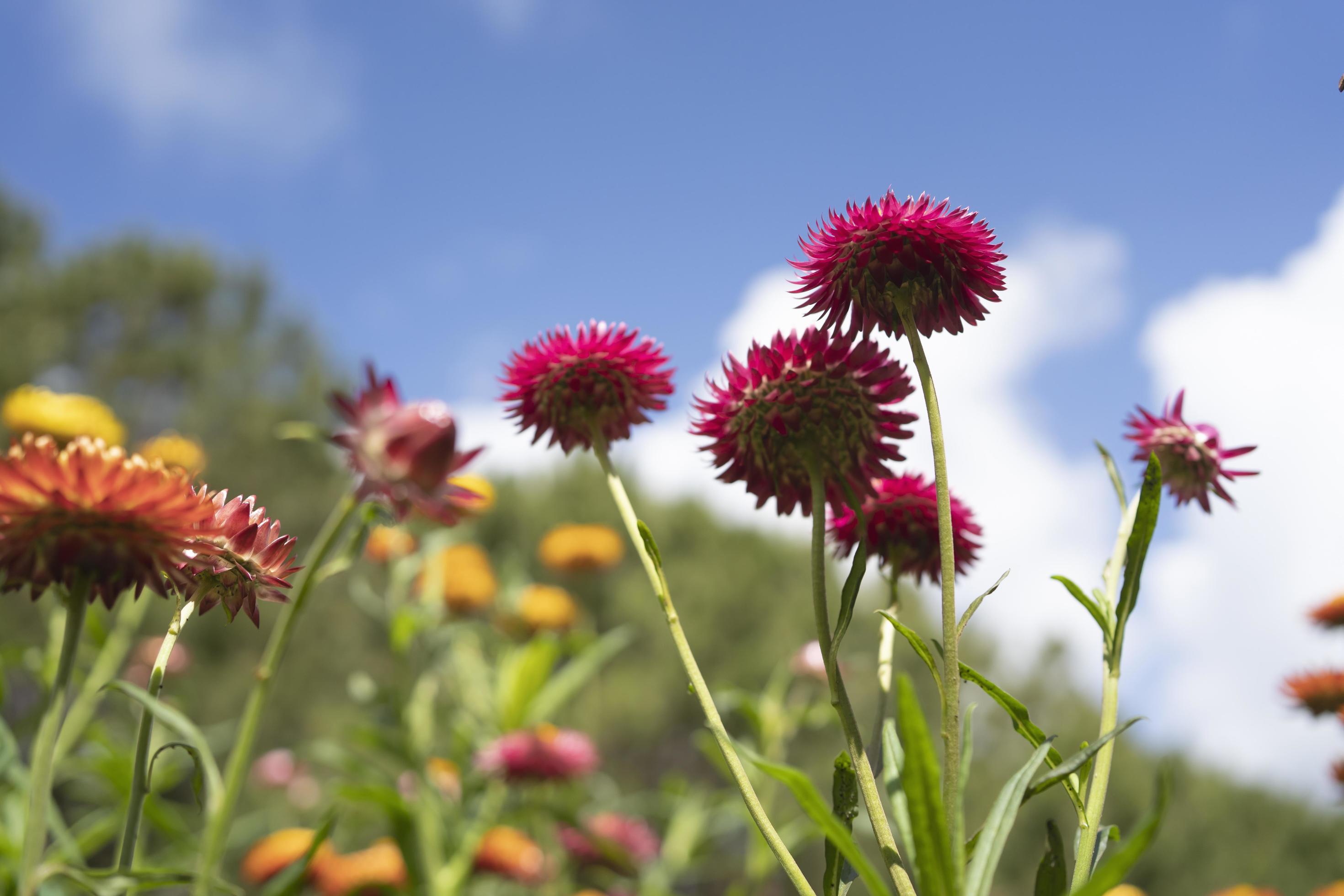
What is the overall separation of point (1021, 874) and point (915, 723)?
453 inches

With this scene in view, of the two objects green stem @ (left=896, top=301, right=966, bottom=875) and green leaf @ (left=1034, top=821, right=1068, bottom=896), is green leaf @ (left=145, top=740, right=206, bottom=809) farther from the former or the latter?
green leaf @ (left=1034, top=821, right=1068, bottom=896)

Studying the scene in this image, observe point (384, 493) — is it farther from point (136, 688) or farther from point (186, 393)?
point (186, 393)

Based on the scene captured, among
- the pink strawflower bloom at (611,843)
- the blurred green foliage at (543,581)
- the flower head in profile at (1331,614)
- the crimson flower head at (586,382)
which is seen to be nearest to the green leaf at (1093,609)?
the crimson flower head at (586,382)

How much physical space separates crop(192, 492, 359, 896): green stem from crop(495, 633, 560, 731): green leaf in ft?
8.33

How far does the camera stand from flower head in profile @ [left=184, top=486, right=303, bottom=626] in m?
0.69

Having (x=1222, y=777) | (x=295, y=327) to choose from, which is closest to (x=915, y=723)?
(x=1222, y=777)

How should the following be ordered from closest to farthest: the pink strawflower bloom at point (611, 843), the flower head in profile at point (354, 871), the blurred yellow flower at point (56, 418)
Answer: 1. the blurred yellow flower at point (56, 418)
2. the flower head in profile at point (354, 871)
3. the pink strawflower bloom at point (611, 843)

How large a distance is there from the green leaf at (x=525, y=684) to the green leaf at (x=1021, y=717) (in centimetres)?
241

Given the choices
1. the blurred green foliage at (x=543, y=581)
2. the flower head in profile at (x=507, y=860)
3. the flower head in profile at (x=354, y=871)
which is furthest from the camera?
the blurred green foliage at (x=543, y=581)

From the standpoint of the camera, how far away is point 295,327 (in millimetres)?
16641

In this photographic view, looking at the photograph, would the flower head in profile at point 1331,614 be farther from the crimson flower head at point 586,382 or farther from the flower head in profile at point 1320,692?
the crimson flower head at point 586,382

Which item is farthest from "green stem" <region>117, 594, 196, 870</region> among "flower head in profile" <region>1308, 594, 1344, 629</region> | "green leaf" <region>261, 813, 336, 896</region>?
"flower head in profile" <region>1308, 594, 1344, 629</region>

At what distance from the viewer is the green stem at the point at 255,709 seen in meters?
0.54

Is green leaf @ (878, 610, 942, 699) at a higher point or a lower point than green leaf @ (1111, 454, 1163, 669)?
lower
